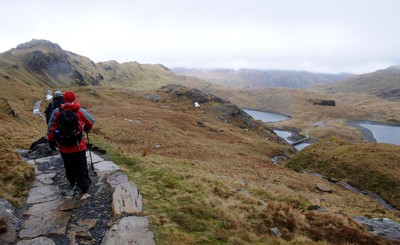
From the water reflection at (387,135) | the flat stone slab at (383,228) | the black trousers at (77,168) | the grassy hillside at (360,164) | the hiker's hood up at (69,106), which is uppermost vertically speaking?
the hiker's hood up at (69,106)

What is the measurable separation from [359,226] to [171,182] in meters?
8.98

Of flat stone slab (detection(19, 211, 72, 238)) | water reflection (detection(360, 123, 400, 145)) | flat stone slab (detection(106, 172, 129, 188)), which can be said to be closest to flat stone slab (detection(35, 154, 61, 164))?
flat stone slab (detection(106, 172, 129, 188))

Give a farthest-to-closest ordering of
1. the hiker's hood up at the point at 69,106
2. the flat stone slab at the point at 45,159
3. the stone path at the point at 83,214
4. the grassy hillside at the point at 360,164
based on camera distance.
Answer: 1. the grassy hillside at the point at 360,164
2. the flat stone slab at the point at 45,159
3. the hiker's hood up at the point at 69,106
4. the stone path at the point at 83,214

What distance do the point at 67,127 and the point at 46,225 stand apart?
3.41 metres

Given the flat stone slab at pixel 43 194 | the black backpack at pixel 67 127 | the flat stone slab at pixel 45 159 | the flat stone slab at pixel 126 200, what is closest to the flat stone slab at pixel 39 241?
the flat stone slab at pixel 126 200

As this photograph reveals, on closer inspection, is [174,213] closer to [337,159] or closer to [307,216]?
[307,216]

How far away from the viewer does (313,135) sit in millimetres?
155875

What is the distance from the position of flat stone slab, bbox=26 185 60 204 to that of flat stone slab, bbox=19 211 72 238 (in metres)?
1.37

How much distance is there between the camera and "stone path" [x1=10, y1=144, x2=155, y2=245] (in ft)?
30.9

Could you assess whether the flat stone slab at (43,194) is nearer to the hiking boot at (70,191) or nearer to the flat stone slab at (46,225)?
the hiking boot at (70,191)

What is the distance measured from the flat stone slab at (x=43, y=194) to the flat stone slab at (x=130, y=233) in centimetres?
371

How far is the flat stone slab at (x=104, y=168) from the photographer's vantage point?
15384 mm

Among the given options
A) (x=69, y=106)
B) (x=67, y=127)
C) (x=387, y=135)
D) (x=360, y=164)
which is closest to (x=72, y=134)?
(x=67, y=127)

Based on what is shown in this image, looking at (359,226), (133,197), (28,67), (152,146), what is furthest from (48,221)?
(28,67)
